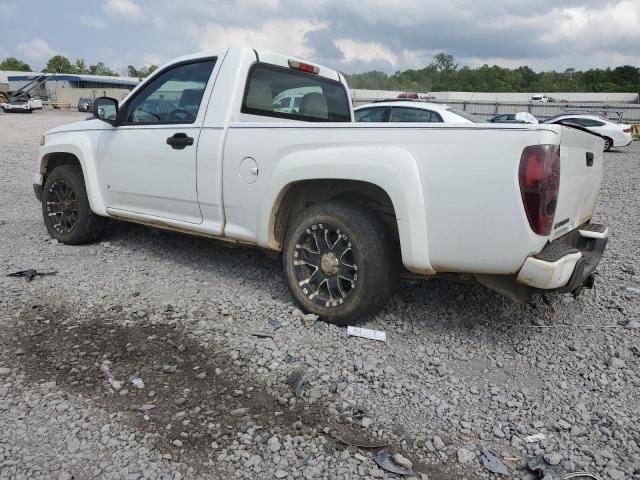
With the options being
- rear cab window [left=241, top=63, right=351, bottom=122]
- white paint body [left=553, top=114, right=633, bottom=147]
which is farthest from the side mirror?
white paint body [left=553, top=114, right=633, bottom=147]

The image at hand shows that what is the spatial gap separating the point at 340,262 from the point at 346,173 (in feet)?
2.08

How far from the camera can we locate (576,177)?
3.24m

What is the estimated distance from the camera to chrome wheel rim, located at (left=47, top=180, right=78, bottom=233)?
536cm

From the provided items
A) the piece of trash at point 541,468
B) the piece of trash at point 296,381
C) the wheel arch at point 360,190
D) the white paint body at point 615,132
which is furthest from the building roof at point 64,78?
the piece of trash at point 541,468

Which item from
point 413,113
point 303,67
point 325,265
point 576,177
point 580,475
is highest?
point 303,67

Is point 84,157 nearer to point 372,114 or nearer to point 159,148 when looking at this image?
point 159,148

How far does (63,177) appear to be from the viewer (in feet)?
17.4

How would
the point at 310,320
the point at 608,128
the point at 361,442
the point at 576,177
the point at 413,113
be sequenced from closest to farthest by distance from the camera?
the point at 361,442 → the point at 576,177 → the point at 310,320 → the point at 413,113 → the point at 608,128

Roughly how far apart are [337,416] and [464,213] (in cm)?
132

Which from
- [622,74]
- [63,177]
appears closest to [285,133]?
[63,177]

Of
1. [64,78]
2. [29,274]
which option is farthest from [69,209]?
[64,78]

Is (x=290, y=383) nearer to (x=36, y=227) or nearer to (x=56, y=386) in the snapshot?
(x=56, y=386)

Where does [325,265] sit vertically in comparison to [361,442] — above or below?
above

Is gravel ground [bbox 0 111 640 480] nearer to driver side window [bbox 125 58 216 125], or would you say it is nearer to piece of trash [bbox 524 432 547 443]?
piece of trash [bbox 524 432 547 443]
